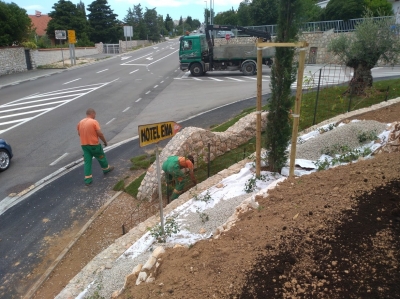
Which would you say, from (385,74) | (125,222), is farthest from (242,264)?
(385,74)

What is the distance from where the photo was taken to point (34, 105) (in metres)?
17.9

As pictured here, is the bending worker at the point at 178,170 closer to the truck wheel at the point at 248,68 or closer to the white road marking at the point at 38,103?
the white road marking at the point at 38,103

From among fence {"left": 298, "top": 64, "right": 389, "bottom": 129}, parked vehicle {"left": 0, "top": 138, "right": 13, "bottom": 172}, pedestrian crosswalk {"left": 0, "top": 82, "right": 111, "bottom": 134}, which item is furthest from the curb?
pedestrian crosswalk {"left": 0, "top": 82, "right": 111, "bottom": 134}

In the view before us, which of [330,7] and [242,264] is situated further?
[330,7]

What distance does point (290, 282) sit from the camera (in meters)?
3.32

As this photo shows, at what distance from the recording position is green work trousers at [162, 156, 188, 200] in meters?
7.35

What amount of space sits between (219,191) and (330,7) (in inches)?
1299

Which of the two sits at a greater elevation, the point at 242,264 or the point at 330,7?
the point at 330,7

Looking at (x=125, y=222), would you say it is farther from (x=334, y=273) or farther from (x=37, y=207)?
(x=334, y=273)

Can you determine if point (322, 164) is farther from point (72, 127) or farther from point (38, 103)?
point (38, 103)

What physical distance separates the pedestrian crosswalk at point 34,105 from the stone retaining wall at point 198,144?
8305 mm

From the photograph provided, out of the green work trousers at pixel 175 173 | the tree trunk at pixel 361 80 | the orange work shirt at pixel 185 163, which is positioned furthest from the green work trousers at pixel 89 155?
the tree trunk at pixel 361 80

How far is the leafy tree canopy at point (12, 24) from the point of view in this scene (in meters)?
28.1

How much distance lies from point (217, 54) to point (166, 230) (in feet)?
71.3
